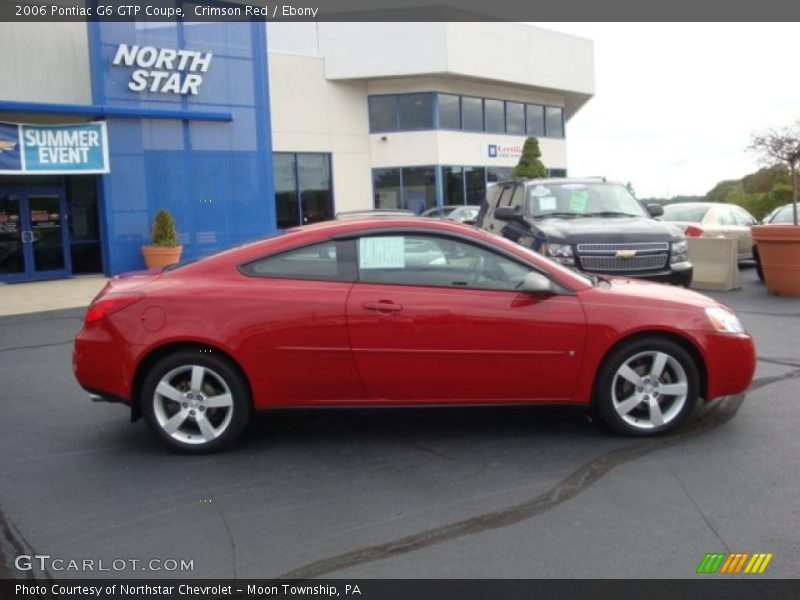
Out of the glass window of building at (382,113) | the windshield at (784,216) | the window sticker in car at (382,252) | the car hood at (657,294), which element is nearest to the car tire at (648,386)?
the car hood at (657,294)

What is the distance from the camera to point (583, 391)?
15.8 ft

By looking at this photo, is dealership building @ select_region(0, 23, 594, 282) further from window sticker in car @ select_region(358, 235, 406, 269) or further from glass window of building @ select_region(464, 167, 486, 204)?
window sticker in car @ select_region(358, 235, 406, 269)

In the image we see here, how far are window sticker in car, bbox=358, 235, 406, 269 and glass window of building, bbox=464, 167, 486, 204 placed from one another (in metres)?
26.4

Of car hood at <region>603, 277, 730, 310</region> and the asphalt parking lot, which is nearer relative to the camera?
the asphalt parking lot

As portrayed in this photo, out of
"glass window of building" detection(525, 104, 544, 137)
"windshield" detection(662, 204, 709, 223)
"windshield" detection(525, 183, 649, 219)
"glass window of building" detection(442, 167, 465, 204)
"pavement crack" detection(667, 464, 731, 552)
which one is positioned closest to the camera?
"pavement crack" detection(667, 464, 731, 552)

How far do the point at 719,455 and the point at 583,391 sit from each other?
90 centimetres

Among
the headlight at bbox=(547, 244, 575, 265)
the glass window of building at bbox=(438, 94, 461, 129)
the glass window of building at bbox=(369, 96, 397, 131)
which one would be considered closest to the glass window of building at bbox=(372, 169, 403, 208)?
the glass window of building at bbox=(369, 96, 397, 131)

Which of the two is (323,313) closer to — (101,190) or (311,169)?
(101,190)

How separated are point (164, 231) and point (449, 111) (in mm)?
16238

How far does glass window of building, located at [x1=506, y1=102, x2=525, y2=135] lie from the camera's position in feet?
107

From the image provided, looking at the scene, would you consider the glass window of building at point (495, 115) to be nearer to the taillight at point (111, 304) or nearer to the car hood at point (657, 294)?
the car hood at point (657, 294)

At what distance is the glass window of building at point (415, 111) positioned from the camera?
29.6 m

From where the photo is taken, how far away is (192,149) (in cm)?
1841

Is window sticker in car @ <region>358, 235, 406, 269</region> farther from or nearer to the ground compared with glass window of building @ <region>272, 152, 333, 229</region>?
nearer to the ground
